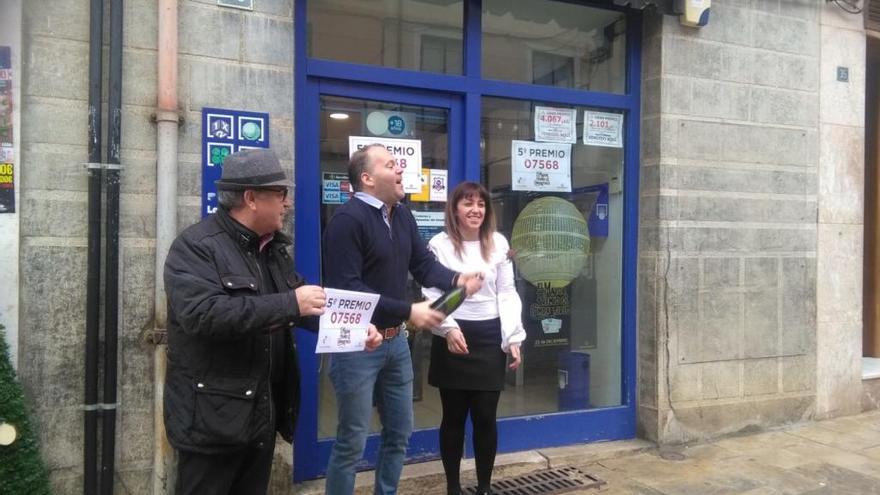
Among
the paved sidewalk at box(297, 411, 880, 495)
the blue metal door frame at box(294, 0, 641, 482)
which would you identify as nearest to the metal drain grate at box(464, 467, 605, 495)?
the paved sidewalk at box(297, 411, 880, 495)

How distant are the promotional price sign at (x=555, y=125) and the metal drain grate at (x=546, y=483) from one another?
2184 mm

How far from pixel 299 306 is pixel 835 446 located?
A: 433 centimetres

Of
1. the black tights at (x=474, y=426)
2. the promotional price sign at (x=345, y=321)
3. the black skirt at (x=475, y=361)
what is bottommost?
the black tights at (x=474, y=426)

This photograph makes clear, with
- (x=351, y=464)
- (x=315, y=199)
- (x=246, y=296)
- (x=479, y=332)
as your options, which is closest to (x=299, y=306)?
(x=246, y=296)

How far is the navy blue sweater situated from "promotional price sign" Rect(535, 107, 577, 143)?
174 centimetres

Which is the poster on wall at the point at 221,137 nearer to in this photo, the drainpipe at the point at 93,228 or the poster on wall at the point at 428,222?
the drainpipe at the point at 93,228

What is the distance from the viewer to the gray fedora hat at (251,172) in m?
2.33

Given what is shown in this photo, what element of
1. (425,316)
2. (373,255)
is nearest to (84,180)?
(373,255)

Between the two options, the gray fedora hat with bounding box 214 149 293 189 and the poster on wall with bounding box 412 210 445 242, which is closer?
the gray fedora hat with bounding box 214 149 293 189

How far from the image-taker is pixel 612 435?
16.2 feet

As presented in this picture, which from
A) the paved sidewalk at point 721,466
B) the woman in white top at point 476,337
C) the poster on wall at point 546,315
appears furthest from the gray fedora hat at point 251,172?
the poster on wall at point 546,315

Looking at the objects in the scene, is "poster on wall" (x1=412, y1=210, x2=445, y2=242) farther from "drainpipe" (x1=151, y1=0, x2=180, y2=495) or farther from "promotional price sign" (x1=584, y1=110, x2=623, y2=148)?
"drainpipe" (x1=151, y1=0, x2=180, y2=495)

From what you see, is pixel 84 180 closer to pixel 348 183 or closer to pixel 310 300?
pixel 348 183

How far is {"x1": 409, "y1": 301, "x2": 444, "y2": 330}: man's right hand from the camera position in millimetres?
2699
